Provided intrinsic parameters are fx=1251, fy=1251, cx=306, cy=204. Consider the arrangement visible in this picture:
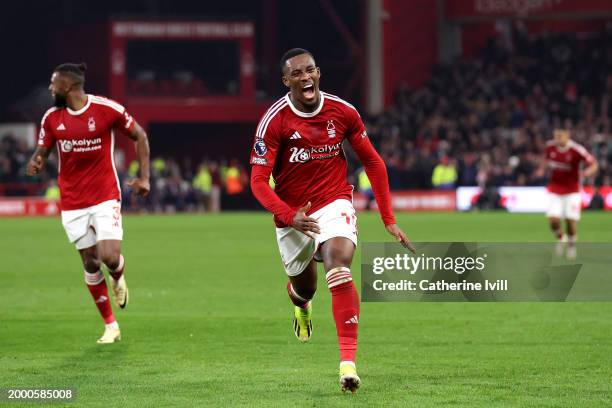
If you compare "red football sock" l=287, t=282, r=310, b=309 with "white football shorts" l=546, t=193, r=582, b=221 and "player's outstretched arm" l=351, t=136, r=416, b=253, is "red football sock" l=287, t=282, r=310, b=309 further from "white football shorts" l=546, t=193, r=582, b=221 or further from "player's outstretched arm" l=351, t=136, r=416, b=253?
"white football shorts" l=546, t=193, r=582, b=221

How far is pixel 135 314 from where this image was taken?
1355cm

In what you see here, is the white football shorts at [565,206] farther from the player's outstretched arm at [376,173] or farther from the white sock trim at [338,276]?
the white sock trim at [338,276]

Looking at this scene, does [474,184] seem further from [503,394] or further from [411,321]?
[503,394]

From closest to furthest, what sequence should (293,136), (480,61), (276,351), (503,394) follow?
(503,394)
(293,136)
(276,351)
(480,61)

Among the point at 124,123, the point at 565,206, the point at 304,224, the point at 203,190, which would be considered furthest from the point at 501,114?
the point at 304,224

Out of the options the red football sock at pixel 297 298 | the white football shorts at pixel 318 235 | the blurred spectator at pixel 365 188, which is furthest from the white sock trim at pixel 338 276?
→ the blurred spectator at pixel 365 188

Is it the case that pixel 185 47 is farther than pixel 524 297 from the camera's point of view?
Yes

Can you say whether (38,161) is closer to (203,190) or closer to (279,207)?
(279,207)

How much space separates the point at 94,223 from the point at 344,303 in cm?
339

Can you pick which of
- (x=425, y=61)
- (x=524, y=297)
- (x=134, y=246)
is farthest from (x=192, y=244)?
(x=425, y=61)

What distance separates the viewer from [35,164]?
10867 mm

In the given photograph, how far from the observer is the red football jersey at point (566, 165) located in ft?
69.3

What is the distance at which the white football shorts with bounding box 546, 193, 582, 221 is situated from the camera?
21125 mm

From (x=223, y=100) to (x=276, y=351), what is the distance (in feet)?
126
